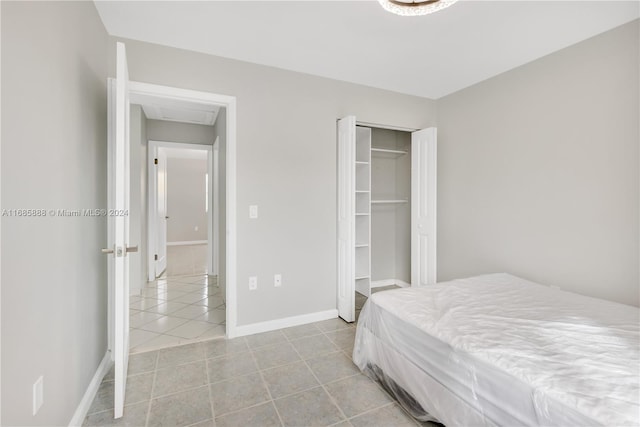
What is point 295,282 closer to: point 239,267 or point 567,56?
point 239,267

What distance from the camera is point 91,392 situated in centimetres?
183

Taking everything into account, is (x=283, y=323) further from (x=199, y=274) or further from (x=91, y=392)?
(x=199, y=274)

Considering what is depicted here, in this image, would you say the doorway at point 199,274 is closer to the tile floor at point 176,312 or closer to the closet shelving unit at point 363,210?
the tile floor at point 176,312

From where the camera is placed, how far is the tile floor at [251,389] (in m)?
1.68

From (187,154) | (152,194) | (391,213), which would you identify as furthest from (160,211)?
(391,213)

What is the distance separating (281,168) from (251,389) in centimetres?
186

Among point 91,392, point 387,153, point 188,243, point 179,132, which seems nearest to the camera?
point 91,392

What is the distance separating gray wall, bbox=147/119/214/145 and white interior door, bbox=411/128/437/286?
3236 mm

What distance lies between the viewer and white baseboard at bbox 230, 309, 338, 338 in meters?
2.73

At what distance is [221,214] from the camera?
4.03 metres

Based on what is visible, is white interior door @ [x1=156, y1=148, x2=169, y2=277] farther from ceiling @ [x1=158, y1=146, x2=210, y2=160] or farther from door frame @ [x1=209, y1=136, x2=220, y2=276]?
ceiling @ [x1=158, y1=146, x2=210, y2=160]

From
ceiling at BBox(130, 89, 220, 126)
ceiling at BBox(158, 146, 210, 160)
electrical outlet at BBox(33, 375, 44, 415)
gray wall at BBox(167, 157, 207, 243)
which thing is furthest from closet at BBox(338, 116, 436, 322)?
gray wall at BBox(167, 157, 207, 243)

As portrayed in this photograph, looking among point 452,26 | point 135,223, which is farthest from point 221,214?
point 452,26

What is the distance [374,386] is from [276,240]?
1501 millimetres
